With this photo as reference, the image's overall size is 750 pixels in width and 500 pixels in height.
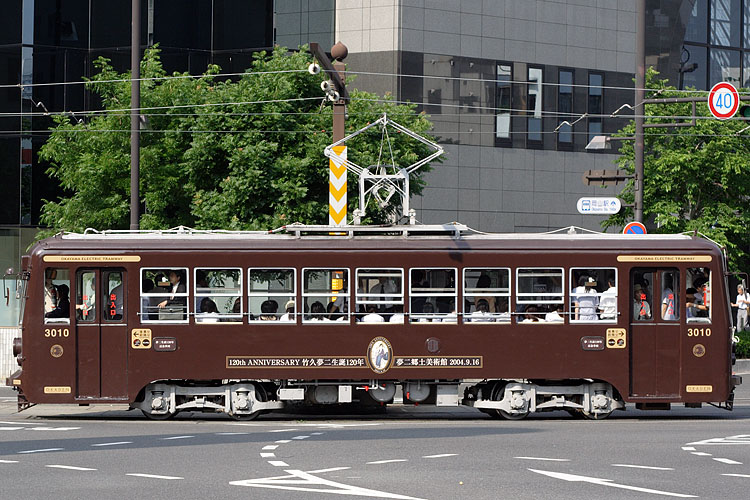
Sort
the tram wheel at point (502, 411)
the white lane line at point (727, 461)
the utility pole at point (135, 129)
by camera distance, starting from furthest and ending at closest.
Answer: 1. the utility pole at point (135, 129)
2. the tram wheel at point (502, 411)
3. the white lane line at point (727, 461)

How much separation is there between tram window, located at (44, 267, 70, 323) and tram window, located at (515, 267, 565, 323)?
6828 mm

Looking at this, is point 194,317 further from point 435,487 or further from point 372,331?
point 435,487

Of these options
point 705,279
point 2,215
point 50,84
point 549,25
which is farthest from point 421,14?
point 705,279

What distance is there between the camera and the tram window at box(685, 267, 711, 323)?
1859cm

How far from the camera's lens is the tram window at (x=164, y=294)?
60.3ft

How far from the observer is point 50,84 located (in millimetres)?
37094

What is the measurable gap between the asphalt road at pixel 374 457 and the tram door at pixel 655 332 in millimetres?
595

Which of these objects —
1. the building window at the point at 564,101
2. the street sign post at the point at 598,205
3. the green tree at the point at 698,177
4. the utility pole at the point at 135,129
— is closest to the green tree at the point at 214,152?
the utility pole at the point at 135,129

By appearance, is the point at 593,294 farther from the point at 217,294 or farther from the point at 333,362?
the point at 217,294

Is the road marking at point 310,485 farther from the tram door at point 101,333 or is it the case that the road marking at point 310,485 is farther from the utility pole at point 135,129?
the utility pole at point 135,129

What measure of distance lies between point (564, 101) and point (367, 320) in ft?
81.8

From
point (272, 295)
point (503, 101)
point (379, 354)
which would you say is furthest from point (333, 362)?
point (503, 101)

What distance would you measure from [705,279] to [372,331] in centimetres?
518

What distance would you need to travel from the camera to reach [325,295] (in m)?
18.5
